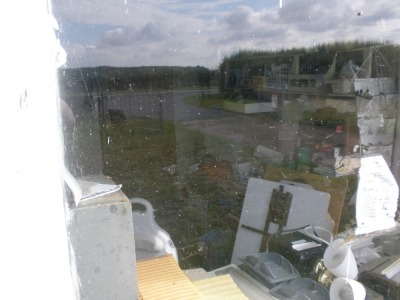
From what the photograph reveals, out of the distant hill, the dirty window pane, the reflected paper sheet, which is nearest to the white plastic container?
the dirty window pane

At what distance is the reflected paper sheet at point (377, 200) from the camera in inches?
44.6

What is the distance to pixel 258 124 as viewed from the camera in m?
2.38

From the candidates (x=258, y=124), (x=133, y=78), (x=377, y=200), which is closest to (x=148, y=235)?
(x=133, y=78)

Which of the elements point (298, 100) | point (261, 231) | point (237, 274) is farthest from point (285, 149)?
point (237, 274)

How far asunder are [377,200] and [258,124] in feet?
4.22

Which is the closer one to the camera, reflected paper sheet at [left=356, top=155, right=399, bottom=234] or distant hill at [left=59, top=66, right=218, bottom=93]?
distant hill at [left=59, top=66, right=218, bottom=93]

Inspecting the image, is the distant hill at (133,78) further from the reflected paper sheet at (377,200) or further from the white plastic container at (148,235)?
the reflected paper sheet at (377,200)

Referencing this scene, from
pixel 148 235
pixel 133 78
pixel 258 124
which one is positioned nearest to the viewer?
pixel 148 235

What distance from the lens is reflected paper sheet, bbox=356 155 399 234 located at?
44.6 inches

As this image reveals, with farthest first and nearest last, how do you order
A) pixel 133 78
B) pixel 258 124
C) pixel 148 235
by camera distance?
pixel 258 124
pixel 133 78
pixel 148 235

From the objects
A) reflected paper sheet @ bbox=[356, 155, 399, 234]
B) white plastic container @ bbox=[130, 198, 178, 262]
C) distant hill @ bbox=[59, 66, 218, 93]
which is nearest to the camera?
distant hill @ bbox=[59, 66, 218, 93]

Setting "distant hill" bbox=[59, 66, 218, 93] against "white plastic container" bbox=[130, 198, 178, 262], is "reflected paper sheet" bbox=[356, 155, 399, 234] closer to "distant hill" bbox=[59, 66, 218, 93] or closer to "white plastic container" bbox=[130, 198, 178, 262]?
"white plastic container" bbox=[130, 198, 178, 262]

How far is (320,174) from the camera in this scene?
6.23 feet

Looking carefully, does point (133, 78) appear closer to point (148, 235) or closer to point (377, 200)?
point (148, 235)
